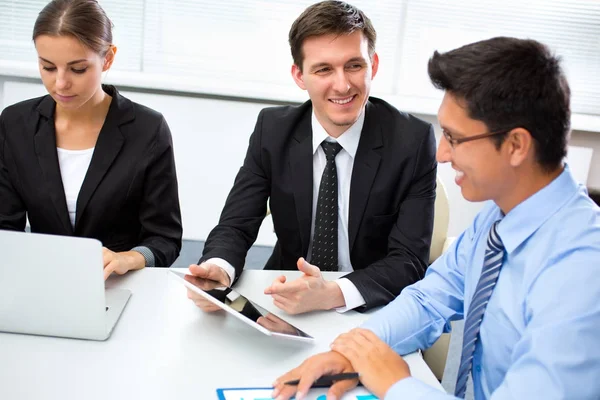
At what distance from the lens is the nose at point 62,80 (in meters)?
1.82

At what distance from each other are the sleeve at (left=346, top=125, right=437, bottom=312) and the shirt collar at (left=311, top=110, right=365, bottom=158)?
19 centimetres

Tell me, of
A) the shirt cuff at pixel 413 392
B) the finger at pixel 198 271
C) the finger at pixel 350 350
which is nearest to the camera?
the shirt cuff at pixel 413 392

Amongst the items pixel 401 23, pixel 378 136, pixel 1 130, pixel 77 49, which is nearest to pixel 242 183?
pixel 378 136

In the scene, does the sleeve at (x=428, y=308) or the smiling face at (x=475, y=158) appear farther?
the sleeve at (x=428, y=308)

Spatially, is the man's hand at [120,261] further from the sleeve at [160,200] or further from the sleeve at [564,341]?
the sleeve at [564,341]

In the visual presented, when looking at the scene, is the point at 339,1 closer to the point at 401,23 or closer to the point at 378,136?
the point at 378,136

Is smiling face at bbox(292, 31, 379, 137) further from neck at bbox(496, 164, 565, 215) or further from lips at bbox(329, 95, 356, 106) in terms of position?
neck at bbox(496, 164, 565, 215)

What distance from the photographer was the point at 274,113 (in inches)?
80.7

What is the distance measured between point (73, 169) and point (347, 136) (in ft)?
2.73

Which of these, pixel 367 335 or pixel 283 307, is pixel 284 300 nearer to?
pixel 283 307

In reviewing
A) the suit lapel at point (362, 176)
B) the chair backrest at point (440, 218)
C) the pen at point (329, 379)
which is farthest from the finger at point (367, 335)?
the chair backrest at point (440, 218)

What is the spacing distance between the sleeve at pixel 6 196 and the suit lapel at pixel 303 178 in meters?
0.85

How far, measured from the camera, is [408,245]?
1.79m

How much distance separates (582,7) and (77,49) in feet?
10.3
